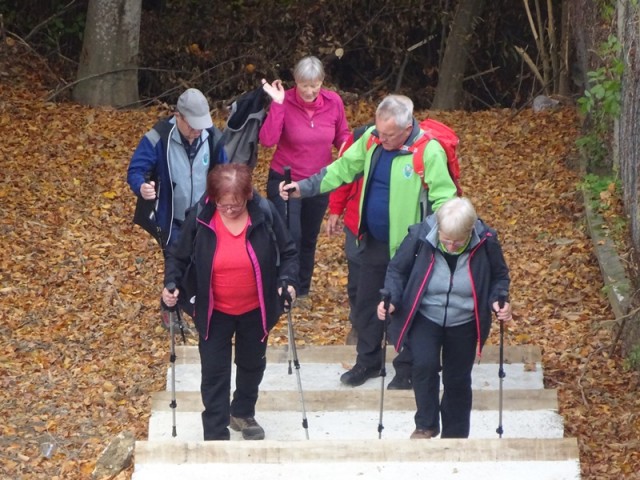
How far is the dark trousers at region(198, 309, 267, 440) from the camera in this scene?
628 cm

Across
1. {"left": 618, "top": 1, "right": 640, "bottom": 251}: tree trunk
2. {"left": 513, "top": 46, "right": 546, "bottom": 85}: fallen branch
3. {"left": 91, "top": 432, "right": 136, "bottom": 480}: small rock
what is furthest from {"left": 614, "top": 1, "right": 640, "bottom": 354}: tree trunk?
{"left": 513, "top": 46, "right": 546, "bottom": 85}: fallen branch

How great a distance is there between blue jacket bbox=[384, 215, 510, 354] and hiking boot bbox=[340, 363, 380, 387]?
1140mm

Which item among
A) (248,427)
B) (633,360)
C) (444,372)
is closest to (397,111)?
(444,372)

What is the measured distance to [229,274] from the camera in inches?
241

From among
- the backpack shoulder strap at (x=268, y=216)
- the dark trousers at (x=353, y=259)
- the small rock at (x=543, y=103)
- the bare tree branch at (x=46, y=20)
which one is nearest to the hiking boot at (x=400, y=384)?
the dark trousers at (x=353, y=259)

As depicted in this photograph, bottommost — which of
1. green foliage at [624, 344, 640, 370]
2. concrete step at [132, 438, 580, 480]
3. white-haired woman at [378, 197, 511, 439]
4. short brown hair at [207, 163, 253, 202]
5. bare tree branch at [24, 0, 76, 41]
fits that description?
concrete step at [132, 438, 580, 480]

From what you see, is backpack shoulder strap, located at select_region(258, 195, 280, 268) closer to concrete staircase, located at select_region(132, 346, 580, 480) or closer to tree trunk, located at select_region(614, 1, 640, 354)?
concrete staircase, located at select_region(132, 346, 580, 480)

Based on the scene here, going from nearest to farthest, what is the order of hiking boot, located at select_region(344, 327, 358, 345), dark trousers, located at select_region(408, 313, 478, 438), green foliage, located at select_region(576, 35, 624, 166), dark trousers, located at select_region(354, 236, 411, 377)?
dark trousers, located at select_region(408, 313, 478, 438) → dark trousers, located at select_region(354, 236, 411, 377) → hiking boot, located at select_region(344, 327, 358, 345) → green foliage, located at select_region(576, 35, 624, 166)

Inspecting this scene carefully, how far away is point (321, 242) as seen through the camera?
1061 centimetres

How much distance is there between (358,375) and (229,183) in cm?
189

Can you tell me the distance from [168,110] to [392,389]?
6.83 meters

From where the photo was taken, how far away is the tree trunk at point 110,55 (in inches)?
504

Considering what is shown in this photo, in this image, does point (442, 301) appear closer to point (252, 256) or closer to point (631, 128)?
point (252, 256)

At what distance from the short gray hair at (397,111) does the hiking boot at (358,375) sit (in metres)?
1.64
